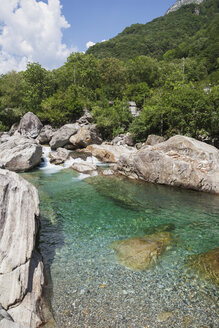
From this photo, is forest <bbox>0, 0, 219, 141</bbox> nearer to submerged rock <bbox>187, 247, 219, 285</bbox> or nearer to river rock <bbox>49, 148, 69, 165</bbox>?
river rock <bbox>49, 148, 69, 165</bbox>

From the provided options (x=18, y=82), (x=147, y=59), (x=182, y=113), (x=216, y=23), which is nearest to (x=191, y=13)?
(x=216, y=23)

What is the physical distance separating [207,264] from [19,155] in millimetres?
18167

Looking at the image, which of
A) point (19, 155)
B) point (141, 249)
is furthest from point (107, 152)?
point (141, 249)

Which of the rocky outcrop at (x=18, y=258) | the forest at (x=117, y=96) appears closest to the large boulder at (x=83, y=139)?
the forest at (x=117, y=96)

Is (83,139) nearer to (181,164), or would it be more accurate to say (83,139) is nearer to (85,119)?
(85,119)

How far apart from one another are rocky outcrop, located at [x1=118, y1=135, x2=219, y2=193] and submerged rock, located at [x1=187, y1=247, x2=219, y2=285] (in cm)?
Answer: 798

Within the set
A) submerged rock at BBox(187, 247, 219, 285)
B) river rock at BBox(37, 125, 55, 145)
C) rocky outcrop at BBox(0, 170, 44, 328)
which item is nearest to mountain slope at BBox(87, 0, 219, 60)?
river rock at BBox(37, 125, 55, 145)

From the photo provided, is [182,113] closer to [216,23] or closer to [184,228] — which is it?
[184,228]

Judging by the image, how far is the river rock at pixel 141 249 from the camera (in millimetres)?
7155

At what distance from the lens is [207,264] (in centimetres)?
717

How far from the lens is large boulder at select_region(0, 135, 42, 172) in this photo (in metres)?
19.6

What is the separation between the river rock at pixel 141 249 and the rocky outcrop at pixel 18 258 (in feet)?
9.67

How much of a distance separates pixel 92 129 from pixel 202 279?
88.1ft

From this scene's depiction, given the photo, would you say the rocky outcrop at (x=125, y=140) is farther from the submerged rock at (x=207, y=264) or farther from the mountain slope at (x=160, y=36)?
the mountain slope at (x=160, y=36)
